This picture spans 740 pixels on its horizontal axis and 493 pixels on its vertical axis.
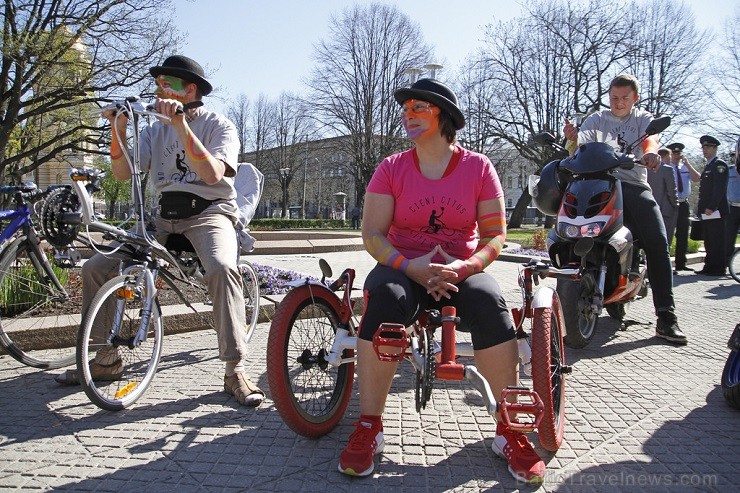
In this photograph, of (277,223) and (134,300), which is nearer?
(134,300)

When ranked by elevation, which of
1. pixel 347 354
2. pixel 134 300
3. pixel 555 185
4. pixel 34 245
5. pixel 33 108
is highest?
pixel 33 108

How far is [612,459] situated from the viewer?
249 cm

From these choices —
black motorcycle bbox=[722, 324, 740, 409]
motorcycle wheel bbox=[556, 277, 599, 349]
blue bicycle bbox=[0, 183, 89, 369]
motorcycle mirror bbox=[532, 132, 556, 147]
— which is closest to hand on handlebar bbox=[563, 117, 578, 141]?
motorcycle mirror bbox=[532, 132, 556, 147]

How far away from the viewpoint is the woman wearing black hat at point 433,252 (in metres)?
2.47

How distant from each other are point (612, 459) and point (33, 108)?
19208 mm

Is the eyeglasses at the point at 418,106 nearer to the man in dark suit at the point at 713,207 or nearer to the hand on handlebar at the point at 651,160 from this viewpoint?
the hand on handlebar at the point at 651,160

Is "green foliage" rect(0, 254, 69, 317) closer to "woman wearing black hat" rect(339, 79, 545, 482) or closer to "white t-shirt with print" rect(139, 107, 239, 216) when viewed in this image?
"white t-shirt with print" rect(139, 107, 239, 216)

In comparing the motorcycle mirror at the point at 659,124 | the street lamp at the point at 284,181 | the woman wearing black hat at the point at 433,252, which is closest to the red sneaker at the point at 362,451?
the woman wearing black hat at the point at 433,252

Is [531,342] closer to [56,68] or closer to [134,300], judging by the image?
A: [134,300]

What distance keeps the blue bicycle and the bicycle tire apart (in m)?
2.52

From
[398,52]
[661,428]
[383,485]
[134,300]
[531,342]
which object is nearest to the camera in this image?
[383,485]

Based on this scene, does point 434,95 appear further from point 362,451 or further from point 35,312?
point 35,312

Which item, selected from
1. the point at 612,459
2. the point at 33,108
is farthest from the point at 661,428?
the point at 33,108

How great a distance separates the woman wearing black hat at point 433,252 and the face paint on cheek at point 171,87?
147cm
